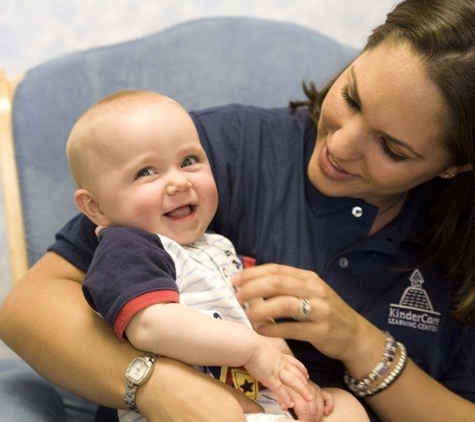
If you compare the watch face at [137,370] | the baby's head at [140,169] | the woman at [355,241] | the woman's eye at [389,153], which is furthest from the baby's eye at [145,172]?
the woman's eye at [389,153]

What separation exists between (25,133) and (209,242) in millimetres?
546

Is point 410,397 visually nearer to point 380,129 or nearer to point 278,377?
point 278,377

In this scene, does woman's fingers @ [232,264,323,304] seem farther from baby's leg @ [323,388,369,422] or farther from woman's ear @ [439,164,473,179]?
woman's ear @ [439,164,473,179]

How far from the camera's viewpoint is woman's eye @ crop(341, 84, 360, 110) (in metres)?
1.25

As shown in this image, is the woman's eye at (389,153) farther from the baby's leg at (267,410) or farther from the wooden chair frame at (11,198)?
the wooden chair frame at (11,198)

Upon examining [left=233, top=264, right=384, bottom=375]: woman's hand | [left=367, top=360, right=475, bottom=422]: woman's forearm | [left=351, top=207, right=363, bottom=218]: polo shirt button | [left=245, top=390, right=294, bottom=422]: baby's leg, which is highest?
[left=351, top=207, right=363, bottom=218]: polo shirt button

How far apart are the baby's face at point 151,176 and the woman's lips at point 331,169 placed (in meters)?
0.22

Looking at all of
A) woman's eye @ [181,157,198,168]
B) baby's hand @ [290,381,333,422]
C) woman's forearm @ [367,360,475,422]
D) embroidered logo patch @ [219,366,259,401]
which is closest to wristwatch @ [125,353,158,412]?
embroidered logo patch @ [219,366,259,401]

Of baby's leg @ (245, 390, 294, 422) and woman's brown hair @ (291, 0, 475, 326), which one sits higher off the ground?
woman's brown hair @ (291, 0, 475, 326)

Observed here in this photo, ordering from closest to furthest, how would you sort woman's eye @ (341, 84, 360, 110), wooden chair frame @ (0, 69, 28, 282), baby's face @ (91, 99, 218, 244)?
baby's face @ (91, 99, 218, 244)
woman's eye @ (341, 84, 360, 110)
wooden chair frame @ (0, 69, 28, 282)

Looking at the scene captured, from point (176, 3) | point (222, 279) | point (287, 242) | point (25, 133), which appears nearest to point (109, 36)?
point (176, 3)

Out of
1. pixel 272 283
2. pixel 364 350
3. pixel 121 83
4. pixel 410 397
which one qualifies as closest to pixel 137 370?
pixel 272 283

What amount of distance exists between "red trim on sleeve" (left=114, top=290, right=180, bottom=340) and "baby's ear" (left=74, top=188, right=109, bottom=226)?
0.20 meters

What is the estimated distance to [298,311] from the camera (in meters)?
1.19
